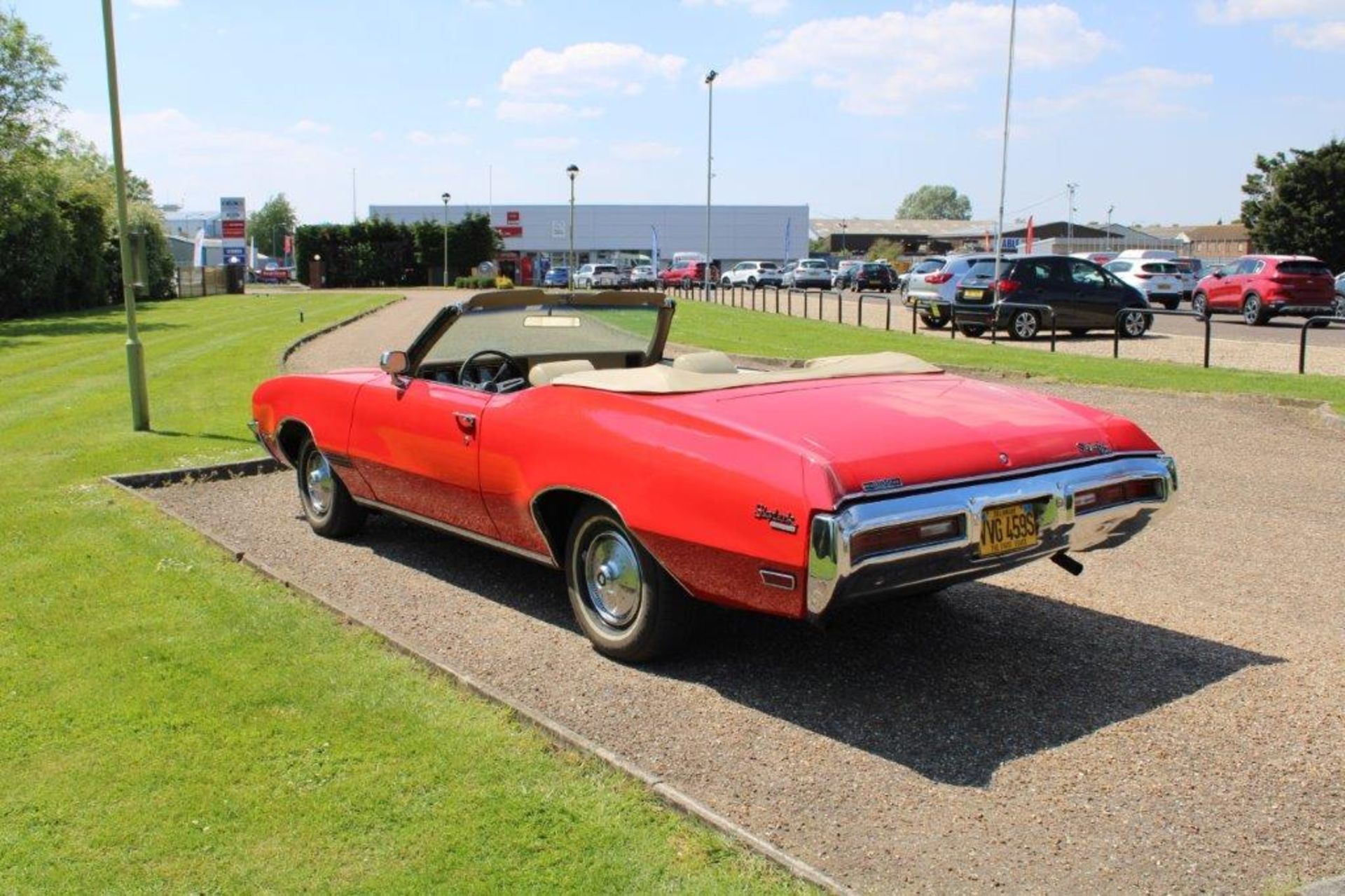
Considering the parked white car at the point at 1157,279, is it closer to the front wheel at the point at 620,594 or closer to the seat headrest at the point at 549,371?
the seat headrest at the point at 549,371

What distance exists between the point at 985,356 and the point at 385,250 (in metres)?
56.5

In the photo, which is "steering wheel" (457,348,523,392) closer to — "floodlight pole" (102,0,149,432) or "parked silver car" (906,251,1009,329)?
"floodlight pole" (102,0,149,432)

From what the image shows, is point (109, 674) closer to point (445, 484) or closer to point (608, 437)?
point (445, 484)

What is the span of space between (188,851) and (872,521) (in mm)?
2223

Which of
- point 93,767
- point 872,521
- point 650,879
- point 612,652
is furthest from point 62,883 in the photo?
point 872,521

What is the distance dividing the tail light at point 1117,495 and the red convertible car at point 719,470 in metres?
0.01

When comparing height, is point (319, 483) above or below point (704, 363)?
below

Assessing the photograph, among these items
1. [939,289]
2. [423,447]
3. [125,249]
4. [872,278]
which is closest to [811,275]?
[872,278]

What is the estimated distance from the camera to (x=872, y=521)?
3.85 m

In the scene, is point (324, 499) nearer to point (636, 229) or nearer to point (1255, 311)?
point (1255, 311)

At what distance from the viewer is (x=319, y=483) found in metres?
7.04

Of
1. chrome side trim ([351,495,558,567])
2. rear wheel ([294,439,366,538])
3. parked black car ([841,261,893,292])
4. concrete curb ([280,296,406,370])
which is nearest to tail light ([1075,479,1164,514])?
chrome side trim ([351,495,558,567])

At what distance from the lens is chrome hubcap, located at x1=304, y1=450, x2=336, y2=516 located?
6918 millimetres

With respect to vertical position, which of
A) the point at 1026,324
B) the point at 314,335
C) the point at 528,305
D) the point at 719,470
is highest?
the point at 528,305
